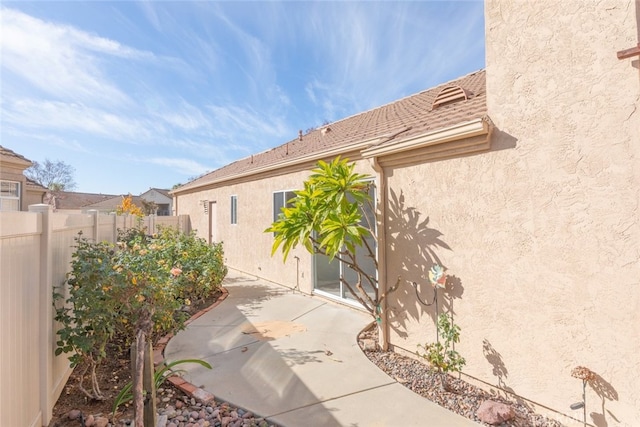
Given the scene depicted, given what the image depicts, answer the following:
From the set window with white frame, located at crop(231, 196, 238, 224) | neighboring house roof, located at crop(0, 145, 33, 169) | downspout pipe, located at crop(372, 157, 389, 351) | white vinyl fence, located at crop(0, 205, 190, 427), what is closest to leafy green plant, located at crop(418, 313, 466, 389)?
downspout pipe, located at crop(372, 157, 389, 351)

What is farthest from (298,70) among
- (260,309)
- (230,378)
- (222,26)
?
(230,378)

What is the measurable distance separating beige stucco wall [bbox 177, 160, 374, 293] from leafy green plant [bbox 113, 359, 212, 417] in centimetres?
412

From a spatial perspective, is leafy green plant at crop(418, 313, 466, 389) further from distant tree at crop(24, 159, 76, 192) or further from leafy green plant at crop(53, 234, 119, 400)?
distant tree at crop(24, 159, 76, 192)

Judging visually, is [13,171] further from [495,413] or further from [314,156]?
[495,413]

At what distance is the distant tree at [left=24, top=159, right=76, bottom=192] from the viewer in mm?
45656

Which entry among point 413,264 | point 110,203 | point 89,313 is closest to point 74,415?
point 89,313

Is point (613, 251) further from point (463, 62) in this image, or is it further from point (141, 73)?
point (141, 73)

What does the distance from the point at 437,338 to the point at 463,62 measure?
8.59 metres

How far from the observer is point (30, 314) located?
2756mm

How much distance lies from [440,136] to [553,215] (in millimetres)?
1649

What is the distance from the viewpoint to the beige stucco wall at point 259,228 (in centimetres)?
868

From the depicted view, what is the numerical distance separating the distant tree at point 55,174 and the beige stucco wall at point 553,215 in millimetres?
55953

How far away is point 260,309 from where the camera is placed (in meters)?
7.38

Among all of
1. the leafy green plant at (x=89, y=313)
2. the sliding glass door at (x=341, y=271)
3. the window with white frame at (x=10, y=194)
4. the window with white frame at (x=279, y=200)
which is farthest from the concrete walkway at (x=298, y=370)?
the window with white frame at (x=10, y=194)
